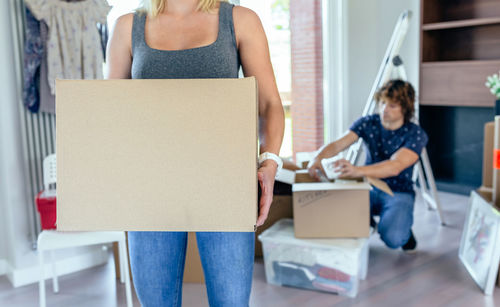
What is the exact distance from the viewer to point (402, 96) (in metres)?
2.69

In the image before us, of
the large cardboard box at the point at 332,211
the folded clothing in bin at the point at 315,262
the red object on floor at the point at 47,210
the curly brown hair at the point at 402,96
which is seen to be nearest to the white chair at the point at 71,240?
the red object on floor at the point at 47,210

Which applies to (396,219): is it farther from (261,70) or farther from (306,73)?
(261,70)

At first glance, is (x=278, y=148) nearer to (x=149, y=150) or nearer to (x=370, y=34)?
(x=149, y=150)

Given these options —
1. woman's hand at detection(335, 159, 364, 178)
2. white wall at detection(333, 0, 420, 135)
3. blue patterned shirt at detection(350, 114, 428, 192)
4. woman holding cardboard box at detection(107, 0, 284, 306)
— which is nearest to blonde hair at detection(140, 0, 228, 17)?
woman holding cardboard box at detection(107, 0, 284, 306)

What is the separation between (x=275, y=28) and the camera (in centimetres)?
349

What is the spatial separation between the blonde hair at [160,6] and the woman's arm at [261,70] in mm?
53

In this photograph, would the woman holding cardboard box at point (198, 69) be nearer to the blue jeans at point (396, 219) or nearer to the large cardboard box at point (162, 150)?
the large cardboard box at point (162, 150)

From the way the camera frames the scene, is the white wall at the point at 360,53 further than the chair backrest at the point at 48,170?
Yes

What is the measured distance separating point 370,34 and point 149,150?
343 cm

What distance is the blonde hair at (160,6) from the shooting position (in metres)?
1.06

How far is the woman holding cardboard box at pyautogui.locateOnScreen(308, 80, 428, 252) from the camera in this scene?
101 inches

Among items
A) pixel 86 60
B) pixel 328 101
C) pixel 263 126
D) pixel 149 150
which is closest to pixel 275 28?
pixel 328 101

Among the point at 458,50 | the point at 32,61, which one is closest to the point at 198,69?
the point at 32,61

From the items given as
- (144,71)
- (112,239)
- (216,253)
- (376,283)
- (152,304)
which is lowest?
(376,283)
